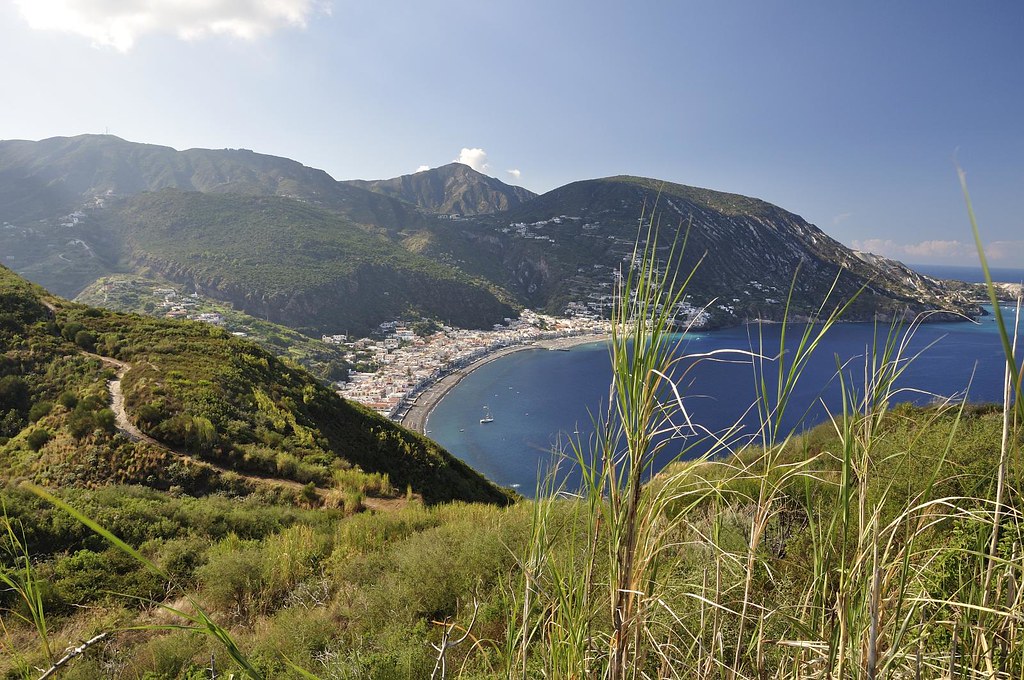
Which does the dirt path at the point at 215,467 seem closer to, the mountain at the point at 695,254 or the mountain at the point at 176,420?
the mountain at the point at 176,420

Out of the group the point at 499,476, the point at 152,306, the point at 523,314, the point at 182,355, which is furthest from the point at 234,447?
the point at 523,314

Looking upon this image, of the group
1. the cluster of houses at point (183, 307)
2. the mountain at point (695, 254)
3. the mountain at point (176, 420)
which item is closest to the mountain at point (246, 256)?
the cluster of houses at point (183, 307)

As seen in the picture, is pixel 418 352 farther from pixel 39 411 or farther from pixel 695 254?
pixel 695 254

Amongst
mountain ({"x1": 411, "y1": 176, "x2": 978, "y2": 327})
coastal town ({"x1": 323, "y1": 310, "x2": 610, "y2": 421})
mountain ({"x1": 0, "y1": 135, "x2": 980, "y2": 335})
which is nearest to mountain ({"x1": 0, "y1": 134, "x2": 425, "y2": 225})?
mountain ({"x1": 0, "y1": 135, "x2": 980, "y2": 335})

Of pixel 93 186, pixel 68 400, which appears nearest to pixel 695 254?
pixel 68 400

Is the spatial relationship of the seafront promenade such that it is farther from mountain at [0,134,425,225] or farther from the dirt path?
mountain at [0,134,425,225]

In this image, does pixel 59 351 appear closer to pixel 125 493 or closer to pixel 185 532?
pixel 125 493
